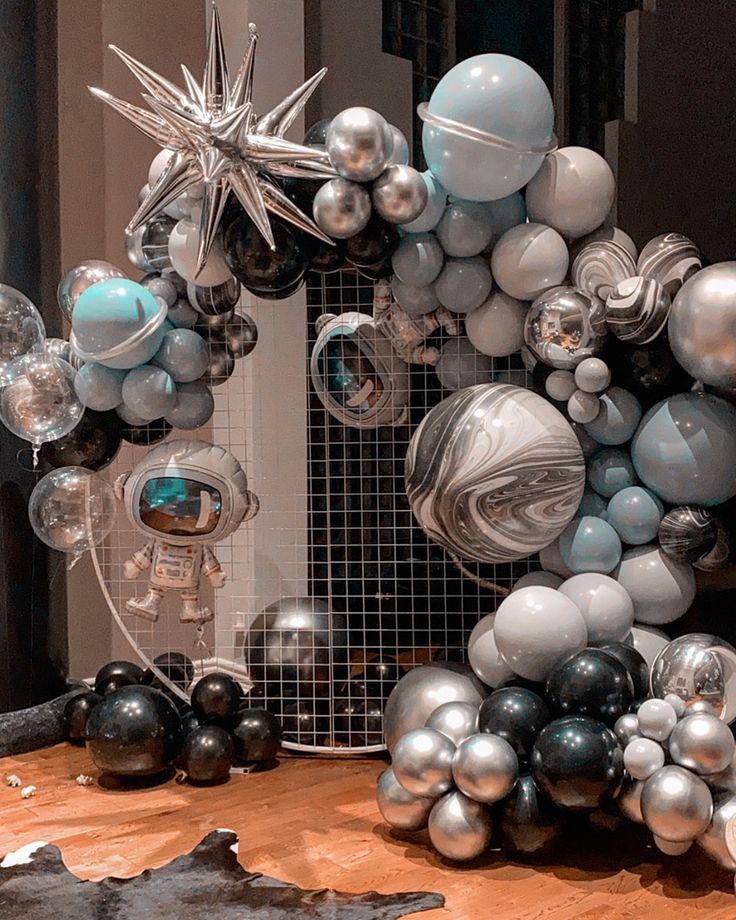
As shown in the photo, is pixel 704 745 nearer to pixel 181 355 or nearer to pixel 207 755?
pixel 207 755

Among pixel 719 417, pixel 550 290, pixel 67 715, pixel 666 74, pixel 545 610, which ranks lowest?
pixel 67 715

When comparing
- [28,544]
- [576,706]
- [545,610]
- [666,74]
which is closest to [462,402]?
[545,610]

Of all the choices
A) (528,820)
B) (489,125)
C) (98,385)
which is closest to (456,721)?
(528,820)

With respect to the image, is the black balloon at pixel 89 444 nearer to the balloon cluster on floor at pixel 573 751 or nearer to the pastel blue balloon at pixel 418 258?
the pastel blue balloon at pixel 418 258

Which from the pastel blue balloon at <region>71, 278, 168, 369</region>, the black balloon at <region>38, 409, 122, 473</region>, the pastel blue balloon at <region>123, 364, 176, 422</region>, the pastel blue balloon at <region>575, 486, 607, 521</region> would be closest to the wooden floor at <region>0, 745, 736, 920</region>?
the pastel blue balloon at <region>575, 486, 607, 521</region>

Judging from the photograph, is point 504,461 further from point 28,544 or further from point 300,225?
point 28,544

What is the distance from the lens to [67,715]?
130 inches

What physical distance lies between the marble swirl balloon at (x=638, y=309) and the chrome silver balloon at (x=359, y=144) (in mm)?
591

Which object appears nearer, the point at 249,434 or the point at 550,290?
the point at 550,290

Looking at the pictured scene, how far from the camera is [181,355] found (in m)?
2.87

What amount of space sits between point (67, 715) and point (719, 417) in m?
1.96

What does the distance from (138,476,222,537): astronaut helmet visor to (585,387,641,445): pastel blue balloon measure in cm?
94

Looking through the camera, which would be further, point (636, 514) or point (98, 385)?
point (98, 385)

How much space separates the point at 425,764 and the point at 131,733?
0.83 m
